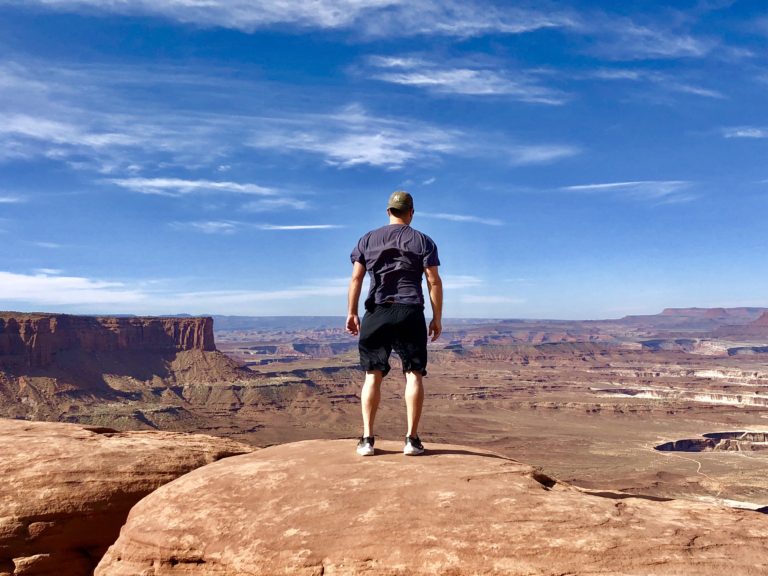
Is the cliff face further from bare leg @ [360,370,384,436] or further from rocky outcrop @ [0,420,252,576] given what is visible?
bare leg @ [360,370,384,436]

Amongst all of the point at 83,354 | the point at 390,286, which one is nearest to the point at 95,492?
the point at 390,286

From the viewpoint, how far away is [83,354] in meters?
102

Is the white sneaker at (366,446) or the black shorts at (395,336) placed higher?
the black shorts at (395,336)

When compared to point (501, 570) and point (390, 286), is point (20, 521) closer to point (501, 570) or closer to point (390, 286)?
point (390, 286)

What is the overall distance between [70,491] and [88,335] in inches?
4371

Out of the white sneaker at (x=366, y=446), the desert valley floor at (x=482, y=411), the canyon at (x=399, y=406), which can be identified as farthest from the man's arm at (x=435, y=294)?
the desert valley floor at (x=482, y=411)

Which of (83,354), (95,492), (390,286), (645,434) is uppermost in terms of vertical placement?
(390,286)

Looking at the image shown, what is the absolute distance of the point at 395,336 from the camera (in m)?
5.84

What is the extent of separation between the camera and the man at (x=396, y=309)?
577 cm

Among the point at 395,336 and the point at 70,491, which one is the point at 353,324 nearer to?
the point at 395,336

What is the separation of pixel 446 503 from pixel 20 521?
169 inches

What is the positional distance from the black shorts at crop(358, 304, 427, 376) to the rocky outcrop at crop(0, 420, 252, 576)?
263 centimetres

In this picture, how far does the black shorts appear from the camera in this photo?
578cm

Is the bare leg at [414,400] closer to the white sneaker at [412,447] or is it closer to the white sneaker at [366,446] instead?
the white sneaker at [412,447]
